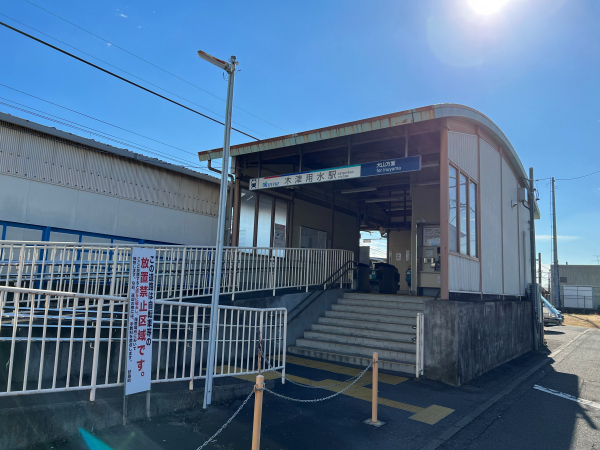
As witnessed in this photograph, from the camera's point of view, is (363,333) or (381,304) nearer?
(363,333)

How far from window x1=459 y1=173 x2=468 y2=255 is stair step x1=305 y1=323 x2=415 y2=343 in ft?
8.25

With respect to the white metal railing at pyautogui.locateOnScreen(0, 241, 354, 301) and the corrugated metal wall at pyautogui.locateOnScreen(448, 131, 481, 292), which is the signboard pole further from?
the corrugated metal wall at pyautogui.locateOnScreen(448, 131, 481, 292)

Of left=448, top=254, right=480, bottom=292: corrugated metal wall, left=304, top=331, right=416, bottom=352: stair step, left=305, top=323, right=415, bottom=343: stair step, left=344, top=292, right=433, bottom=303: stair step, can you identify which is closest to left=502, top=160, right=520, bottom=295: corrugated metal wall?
left=448, top=254, right=480, bottom=292: corrugated metal wall

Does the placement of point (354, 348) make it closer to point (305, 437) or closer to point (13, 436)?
point (305, 437)

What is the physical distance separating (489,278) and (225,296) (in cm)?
757

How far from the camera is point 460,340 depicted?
27.1 feet

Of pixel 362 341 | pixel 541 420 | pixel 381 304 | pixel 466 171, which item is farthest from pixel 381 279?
pixel 541 420

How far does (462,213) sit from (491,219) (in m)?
2.64

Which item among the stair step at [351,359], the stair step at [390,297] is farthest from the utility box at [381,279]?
→ the stair step at [351,359]

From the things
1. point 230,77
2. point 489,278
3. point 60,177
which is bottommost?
point 489,278

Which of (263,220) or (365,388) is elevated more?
(263,220)

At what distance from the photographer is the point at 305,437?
4.98 metres

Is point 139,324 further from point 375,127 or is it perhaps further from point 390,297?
point 390,297

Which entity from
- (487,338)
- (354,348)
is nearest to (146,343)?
(354,348)
